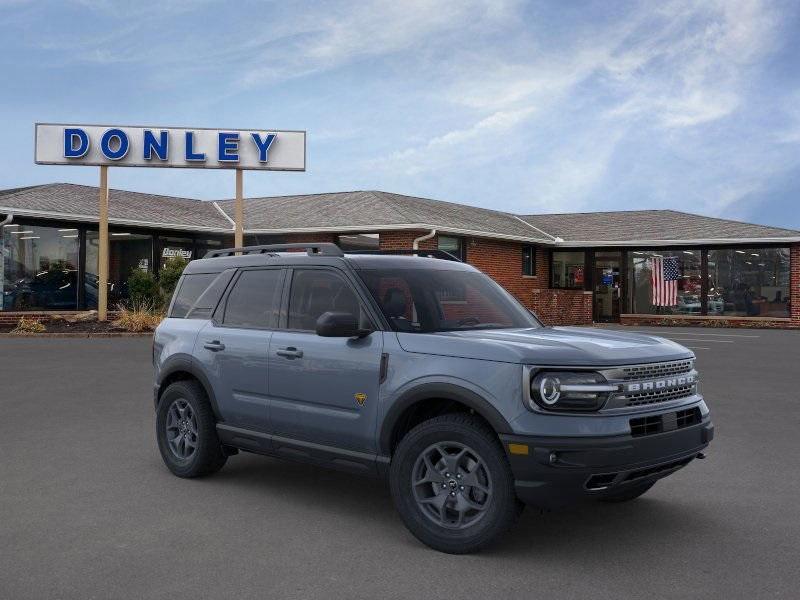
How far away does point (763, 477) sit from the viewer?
22.0 ft

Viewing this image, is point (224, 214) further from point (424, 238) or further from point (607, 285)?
point (607, 285)

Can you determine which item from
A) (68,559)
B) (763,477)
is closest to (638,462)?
(763,477)

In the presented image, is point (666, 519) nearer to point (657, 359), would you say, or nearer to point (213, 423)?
point (657, 359)

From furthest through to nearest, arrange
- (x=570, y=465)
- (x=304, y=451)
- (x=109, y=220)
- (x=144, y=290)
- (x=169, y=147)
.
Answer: (x=109, y=220) → (x=169, y=147) → (x=144, y=290) → (x=304, y=451) → (x=570, y=465)

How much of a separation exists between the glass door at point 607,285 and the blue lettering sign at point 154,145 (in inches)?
701

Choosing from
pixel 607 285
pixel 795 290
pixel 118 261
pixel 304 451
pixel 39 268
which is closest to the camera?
pixel 304 451

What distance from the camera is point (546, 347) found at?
186 inches

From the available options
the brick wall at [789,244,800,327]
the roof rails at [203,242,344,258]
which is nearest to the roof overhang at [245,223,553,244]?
the brick wall at [789,244,800,327]

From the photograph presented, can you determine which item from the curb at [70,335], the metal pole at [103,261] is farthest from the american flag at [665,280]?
the metal pole at [103,261]

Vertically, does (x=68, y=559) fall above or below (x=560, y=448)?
below

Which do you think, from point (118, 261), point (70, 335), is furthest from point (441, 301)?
point (118, 261)

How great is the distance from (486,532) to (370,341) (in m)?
1.44

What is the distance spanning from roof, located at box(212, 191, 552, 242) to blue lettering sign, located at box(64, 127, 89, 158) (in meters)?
6.31

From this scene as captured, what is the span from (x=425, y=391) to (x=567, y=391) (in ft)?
2.86
